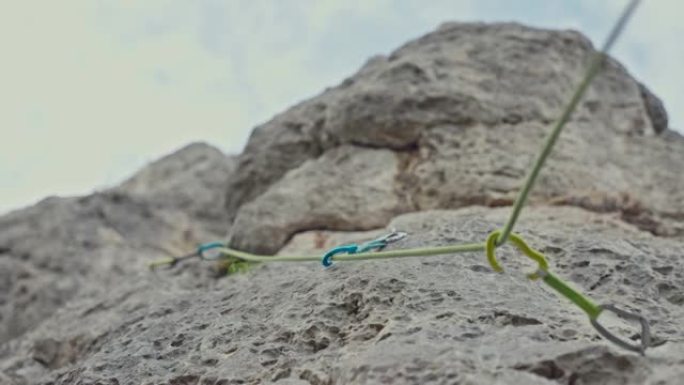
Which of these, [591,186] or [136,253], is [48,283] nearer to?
[136,253]

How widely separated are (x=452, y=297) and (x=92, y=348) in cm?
110

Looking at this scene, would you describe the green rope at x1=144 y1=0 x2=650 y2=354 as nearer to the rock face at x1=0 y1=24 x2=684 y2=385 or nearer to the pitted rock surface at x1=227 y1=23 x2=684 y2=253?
the rock face at x1=0 y1=24 x2=684 y2=385

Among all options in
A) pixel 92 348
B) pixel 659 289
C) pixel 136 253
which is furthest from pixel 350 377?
pixel 136 253

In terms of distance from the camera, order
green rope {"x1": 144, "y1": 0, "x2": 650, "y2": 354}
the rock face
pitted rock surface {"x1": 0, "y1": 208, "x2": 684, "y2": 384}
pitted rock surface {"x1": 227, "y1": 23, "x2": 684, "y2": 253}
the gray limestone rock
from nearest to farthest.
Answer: green rope {"x1": 144, "y1": 0, "x2": 650, "y2": 354} → pitted rock surface {"x1": 0, "y1": 208, "x2": 684, "y2": 384} → the rock face → pitted rock surface {"x1": 227, "y1": 23, "x2": 684, "y2": 253} → the gray limestone rock

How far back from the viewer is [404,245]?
6.66 feet

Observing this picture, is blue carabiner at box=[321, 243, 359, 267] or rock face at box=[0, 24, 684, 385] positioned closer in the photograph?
rock face at box=[0, 24, 684, 385]

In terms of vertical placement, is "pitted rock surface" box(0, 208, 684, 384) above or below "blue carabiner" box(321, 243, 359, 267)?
below

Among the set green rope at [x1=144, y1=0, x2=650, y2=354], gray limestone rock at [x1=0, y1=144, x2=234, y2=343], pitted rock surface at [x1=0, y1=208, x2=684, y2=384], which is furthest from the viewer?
gray limestone rock at [x1=0, y1=144, x2=234, y2=343]

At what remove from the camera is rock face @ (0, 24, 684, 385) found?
57.5 inches

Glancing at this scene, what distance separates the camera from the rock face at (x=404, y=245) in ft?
4.79

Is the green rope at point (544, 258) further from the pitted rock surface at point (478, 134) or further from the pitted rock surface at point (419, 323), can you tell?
the pitted rock surface at point (478, 134)

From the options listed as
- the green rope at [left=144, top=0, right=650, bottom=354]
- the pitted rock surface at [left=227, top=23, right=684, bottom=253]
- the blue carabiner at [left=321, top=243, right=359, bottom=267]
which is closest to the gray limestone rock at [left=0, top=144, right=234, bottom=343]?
the pitted rock surface at [left=227, top=23, right=684, bottom=253]

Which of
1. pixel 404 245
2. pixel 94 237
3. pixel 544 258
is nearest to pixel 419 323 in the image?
pixel 544 258

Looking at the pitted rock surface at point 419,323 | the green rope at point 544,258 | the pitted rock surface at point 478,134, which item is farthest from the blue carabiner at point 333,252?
the pitted rock surface at point 478,134
